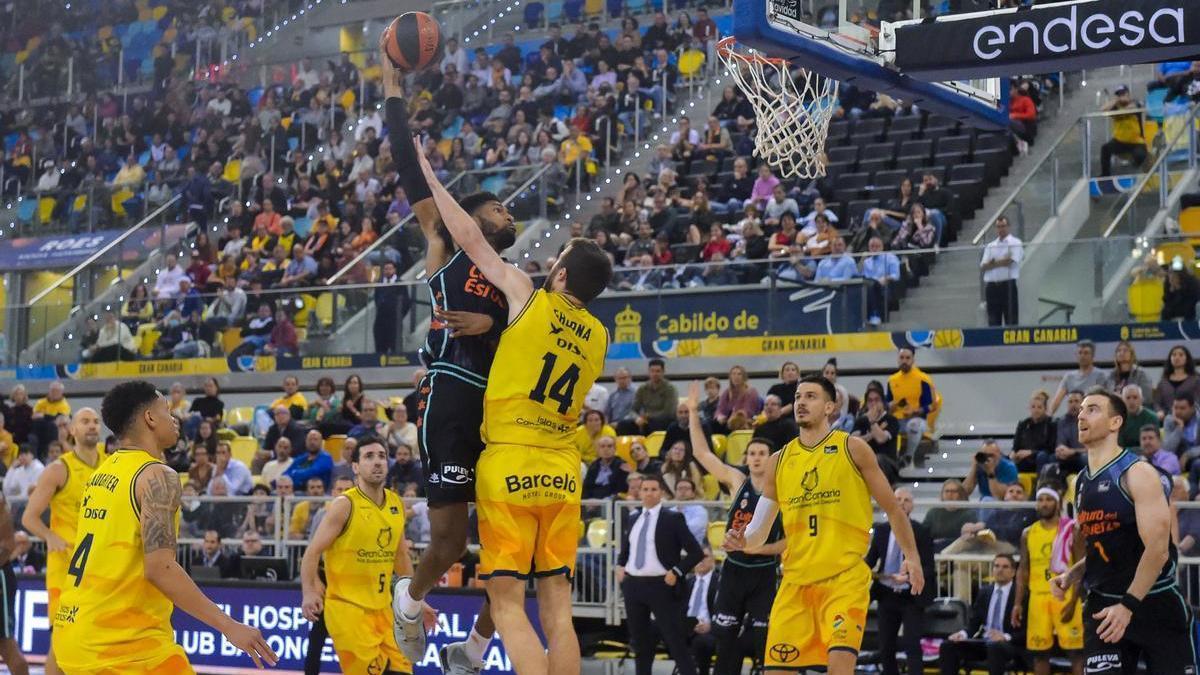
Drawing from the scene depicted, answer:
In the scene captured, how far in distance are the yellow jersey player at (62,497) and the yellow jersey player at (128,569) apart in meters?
4.48

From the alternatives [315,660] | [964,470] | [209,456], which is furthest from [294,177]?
[315,660]

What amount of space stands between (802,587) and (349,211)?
19.3 metres

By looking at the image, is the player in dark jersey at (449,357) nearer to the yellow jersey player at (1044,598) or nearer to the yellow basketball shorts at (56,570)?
the yellow basketball shorts at (56,570)

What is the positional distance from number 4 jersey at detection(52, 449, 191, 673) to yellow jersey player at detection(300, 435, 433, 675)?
11.0ft

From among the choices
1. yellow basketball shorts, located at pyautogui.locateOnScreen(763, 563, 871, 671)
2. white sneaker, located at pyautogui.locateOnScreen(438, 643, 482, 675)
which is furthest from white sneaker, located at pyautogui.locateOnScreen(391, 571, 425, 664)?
yellow basketball shorts, located at pyautogui.locateOnScreen(763, 563, 871, 671)

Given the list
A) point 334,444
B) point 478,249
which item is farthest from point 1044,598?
point 334,444

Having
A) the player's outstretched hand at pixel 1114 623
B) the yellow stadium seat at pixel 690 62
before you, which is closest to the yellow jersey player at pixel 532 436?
the player's outstretched hand at pixel 1114 623

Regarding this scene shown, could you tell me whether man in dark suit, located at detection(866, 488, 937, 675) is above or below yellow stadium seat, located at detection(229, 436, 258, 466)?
below

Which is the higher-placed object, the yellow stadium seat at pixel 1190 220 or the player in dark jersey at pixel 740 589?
the yellow stadium seat at pixel 1190 220

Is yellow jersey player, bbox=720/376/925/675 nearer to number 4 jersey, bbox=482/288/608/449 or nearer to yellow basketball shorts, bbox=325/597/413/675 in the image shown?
number 4 jersey, bbox=482/288/608/449

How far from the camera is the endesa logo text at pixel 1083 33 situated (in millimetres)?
11156

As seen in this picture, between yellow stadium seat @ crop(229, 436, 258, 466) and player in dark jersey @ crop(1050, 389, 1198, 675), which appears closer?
player in dark jersey @ crop(1050, 389, 1198, 675)

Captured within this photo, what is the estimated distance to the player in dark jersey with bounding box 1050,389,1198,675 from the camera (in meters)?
8.13

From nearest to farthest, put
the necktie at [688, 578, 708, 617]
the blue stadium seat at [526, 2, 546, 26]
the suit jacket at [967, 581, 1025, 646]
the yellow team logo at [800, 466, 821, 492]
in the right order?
1. the yellow team logo at [800, 466, 821, 492]
2. the suit jacket at [967, 581, 1025, 646]
3. the necktie at [688, 578, 708, 617]
4. the blue stadium seat at [526, 2, 546, 26]
